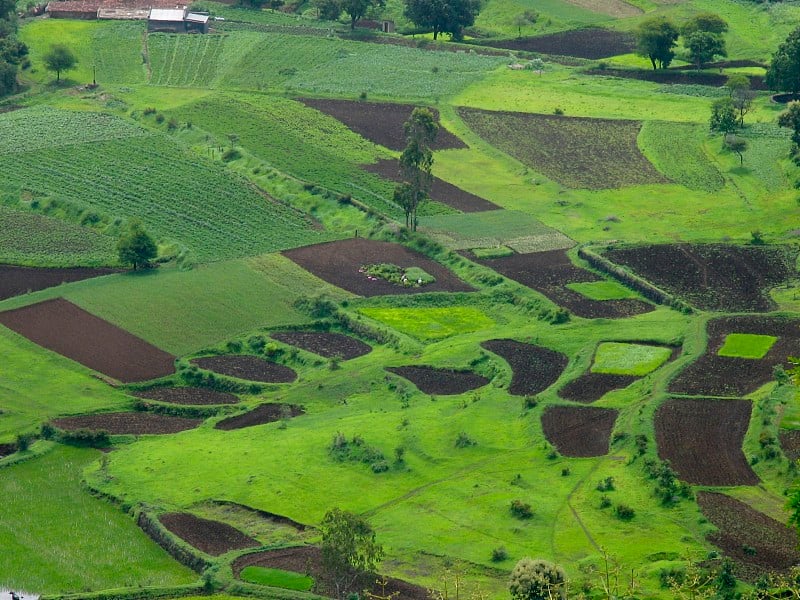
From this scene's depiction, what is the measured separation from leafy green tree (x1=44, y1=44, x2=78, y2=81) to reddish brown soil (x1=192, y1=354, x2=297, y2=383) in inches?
3012

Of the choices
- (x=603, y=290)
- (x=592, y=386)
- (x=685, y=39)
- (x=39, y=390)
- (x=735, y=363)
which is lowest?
(x=39, y=390)

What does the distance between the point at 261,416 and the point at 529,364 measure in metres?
20.5

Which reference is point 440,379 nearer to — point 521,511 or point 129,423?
point 129,423

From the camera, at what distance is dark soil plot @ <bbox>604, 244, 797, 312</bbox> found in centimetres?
13100

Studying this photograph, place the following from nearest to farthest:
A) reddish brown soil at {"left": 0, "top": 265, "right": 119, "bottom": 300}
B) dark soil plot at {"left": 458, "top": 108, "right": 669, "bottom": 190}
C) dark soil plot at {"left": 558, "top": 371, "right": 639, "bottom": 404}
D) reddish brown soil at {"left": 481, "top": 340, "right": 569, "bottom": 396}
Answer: dark soil plot at {"left": 558, "top": 371, "right": 639, "bottom": 404} < reddish brown soil at {"left": 481, "top": 340, "right": 569, "bottom": 396} < reddish brown soil at {"left": 0, "top": 265, "right": 119, "bottom": 300} < dark soil plot at {"left": 458, "top": 108, "right": 669, "bottom": 190}

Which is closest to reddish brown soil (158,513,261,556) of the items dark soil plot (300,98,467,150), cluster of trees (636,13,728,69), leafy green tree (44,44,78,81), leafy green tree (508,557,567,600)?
leafy green tree (508,557,567,600)

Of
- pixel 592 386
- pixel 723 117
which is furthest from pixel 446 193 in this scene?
pixel 592 386

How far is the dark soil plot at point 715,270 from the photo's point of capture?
131000 mm

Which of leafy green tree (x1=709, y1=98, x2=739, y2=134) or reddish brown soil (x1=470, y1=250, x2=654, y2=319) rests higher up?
leafy green tree (x1=709, y1=98, x2=739, y2=134)

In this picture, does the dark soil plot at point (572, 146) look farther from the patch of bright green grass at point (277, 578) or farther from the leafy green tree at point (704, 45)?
the patch of bright green grass at point (277, 578)

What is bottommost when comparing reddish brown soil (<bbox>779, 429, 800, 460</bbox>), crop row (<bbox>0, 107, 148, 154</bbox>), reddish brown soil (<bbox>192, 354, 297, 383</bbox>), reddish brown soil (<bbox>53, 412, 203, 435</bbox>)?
reddish brown soil (<bbox>53, 412, 203, 435</bbox>)

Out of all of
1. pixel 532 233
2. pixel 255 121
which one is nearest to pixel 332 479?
pixel 532 233

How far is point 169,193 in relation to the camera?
6048 inches

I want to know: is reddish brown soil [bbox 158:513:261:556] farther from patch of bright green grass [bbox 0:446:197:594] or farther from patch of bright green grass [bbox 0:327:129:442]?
patch of bright green grass [bbox 0:327:129:442]
